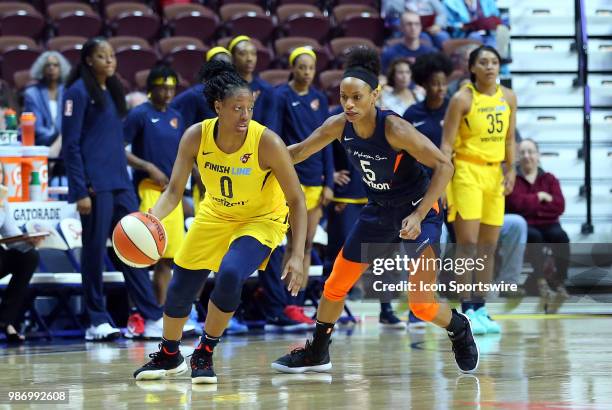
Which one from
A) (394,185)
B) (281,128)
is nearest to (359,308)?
(281,128)

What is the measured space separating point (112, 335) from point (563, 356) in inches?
133

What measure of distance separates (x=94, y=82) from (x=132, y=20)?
4767 millimetres

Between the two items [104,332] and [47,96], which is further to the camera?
[47,96]

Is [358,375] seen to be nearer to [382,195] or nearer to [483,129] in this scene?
[382,195]

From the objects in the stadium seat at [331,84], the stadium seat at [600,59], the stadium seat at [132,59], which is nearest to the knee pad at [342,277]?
the stadium seat at [331,84]

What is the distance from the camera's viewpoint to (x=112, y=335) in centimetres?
873

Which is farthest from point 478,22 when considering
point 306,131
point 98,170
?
point 98,170

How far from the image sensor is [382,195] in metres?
6.55

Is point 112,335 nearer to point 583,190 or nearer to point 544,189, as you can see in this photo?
point 544,189

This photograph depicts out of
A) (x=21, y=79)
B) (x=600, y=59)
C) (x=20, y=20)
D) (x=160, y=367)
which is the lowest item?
(x=160, y=367)

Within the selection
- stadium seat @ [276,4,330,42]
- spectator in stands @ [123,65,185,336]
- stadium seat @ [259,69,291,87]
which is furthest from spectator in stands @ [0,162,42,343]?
stadium seat @ [276,4,330,42]

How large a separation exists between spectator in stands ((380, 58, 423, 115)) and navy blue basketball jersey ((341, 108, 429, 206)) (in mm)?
3915

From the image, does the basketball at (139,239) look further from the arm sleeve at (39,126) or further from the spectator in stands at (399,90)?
the spectator in stands at (399,90)

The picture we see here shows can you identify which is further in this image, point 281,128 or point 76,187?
point 281,128
